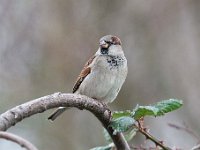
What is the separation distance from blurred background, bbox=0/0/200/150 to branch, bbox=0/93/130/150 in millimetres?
3617

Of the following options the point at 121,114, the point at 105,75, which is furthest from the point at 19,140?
the point at 105,75

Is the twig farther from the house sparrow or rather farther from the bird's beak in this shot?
the bird's beak

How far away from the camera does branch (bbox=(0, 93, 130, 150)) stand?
134cm

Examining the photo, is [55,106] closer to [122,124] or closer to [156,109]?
[122,124]

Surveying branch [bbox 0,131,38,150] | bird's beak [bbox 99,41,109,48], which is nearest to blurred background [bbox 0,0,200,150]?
bird's beak [bbox 99,41,109,48]

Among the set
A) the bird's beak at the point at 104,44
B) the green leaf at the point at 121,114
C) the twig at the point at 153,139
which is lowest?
the twig at the point at 153,139

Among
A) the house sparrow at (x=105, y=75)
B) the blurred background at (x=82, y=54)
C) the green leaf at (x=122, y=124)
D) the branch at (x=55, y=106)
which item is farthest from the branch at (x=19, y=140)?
the blurred background at (x=82, y=54)

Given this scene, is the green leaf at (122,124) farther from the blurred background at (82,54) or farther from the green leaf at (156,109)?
the blurred background at (82,54)

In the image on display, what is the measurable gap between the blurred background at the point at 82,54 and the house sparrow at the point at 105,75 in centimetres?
245

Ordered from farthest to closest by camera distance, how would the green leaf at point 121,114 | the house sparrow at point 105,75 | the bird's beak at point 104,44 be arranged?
1. the bird's beak at point 104,44
2. the house sparrow at point 105,75
3. the green leaf at point 121,114

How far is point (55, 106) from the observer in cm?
166

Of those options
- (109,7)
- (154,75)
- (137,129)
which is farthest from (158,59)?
(137,129)

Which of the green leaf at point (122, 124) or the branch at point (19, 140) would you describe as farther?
the green leaf at point (122, 124)

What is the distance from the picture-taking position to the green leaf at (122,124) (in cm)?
185
